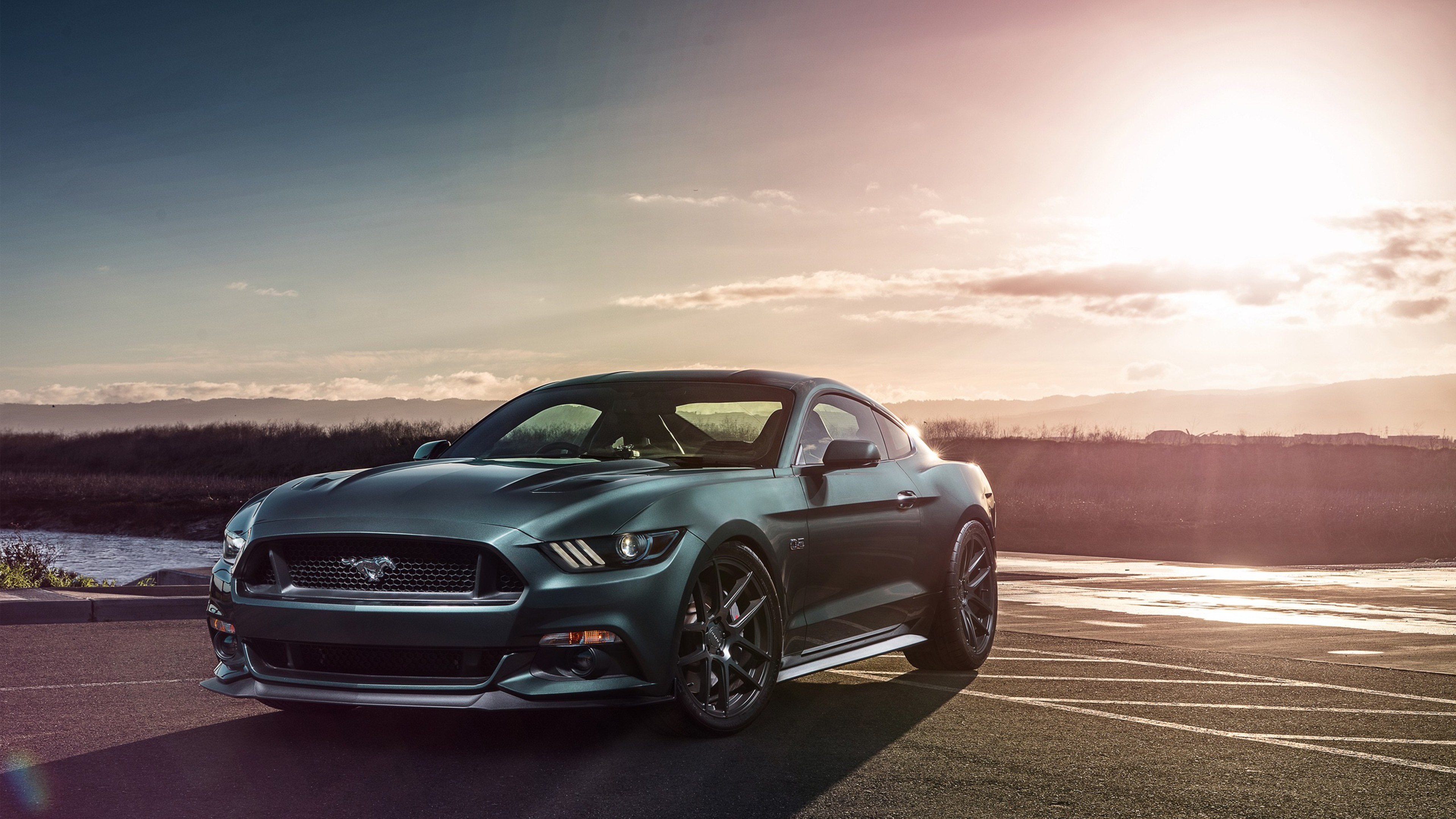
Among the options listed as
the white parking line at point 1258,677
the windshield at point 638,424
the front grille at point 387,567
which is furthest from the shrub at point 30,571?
the white parking line at point 1258,677

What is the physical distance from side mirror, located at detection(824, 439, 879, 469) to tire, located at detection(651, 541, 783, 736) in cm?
78

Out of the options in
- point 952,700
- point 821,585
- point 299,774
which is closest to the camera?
point 299,774

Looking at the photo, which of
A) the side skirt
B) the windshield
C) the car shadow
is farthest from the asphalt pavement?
the windshield

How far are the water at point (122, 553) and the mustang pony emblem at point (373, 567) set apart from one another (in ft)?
82.6

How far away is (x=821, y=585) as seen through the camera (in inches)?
244

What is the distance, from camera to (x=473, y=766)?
16.4 feet

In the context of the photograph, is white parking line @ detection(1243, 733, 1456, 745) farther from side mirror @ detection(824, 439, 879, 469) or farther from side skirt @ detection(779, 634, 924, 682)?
side mirror @ detection(824, 439, 879, 469)

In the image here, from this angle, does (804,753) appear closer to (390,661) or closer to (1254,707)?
(390,661)

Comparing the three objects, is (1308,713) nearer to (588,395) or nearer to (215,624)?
(588,395)

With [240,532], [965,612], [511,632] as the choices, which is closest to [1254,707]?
[965,612]

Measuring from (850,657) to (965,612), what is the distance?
4.89ft

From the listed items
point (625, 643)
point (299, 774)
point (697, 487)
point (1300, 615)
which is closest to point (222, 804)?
point (299, 774)

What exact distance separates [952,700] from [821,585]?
1.11m

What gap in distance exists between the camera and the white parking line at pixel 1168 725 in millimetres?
5234
